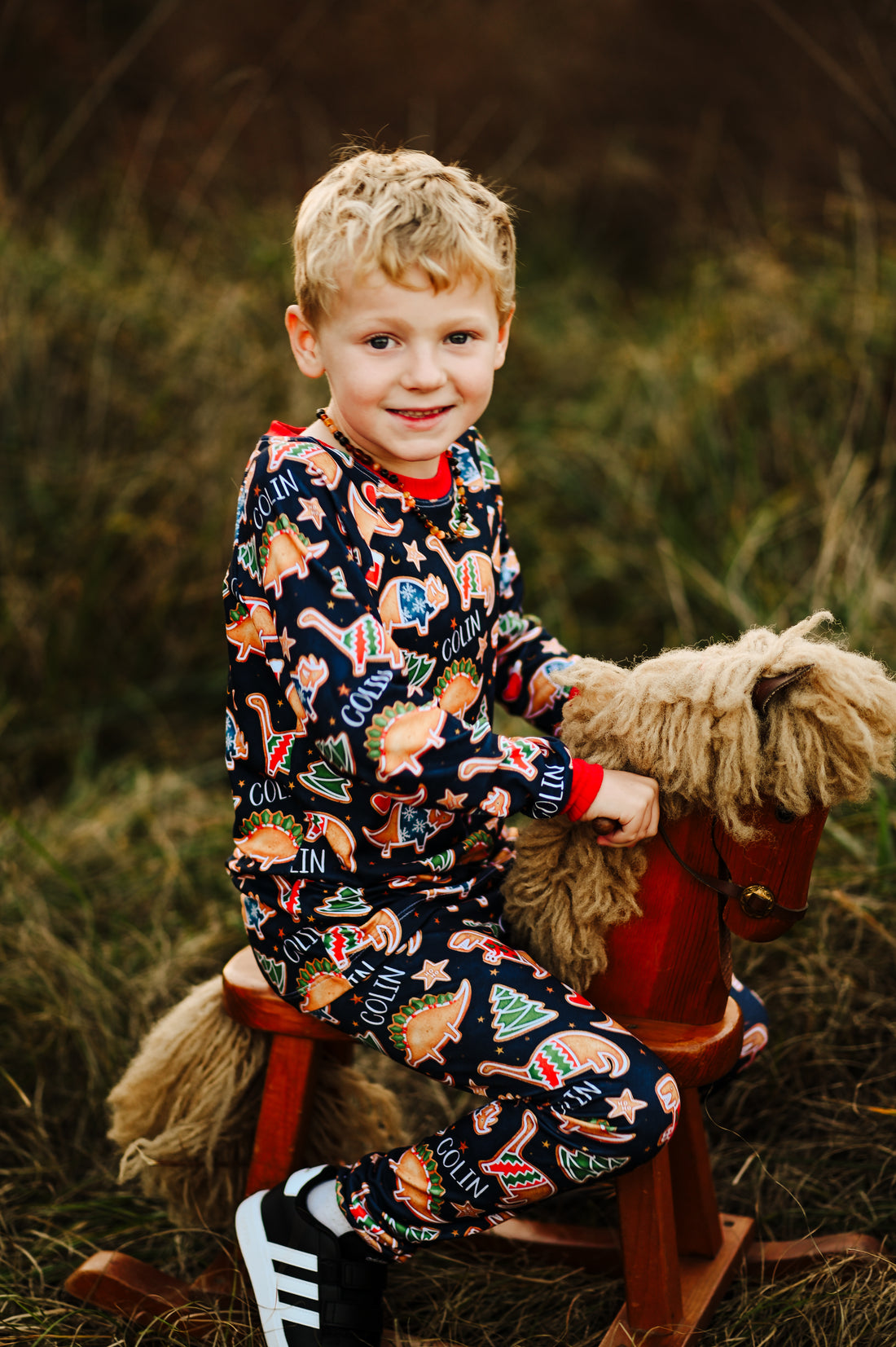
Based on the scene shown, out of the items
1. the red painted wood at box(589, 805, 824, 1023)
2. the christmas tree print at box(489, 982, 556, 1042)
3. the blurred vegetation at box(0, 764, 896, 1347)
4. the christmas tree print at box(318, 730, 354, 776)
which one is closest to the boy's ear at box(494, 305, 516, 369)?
the christmas tree print at box(318, 730, 354, 776)

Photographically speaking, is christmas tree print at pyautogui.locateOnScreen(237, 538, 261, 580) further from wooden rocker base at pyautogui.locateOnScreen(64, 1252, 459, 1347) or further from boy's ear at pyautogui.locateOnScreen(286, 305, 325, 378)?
wooden rocker base at pyautogui.locateOnScreen(64, 1252, 459, 1347)

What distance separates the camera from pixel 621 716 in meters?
1.46

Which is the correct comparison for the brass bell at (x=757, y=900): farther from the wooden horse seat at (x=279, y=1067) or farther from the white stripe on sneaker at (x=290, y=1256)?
the white stripe on sneaker at (x=290, y=1256)

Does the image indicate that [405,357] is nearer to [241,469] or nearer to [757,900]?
[757,900]

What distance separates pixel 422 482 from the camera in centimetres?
159

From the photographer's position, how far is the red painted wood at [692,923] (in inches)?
57.1

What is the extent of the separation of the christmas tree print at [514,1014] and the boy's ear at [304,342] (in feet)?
2.67

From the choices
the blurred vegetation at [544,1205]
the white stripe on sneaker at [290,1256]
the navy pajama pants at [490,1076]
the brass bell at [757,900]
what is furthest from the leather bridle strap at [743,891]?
the white stripe on sneaker at [290,1256]

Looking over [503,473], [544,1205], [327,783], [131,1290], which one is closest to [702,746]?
[327,783]

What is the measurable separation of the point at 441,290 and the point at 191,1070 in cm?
116

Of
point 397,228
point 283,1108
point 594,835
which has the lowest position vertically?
point 283,1108

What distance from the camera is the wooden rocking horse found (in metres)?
1.38

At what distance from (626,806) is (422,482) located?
52cm

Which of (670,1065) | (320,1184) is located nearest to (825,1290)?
(670,1065)
